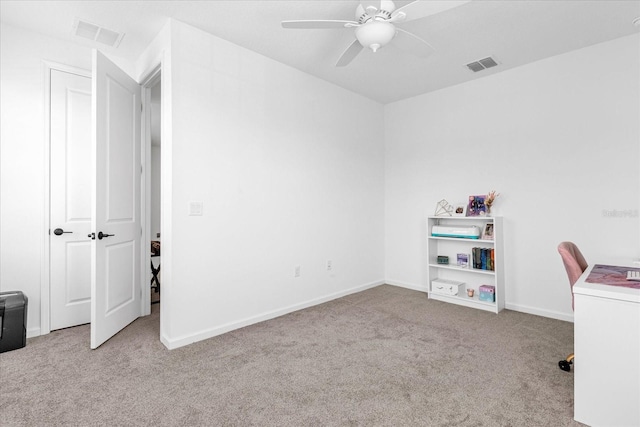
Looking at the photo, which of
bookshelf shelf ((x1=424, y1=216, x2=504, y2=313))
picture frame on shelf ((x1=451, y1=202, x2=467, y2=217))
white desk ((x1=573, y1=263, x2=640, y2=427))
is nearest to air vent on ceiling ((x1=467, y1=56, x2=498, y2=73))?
picture frame on shelf ((x1=451, y1=202, x2=467, y2=217))

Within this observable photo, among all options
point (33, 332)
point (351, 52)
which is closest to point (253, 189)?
point (351, 52)

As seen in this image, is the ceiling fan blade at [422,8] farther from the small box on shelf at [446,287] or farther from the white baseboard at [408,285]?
the white baseboard at [408,285]

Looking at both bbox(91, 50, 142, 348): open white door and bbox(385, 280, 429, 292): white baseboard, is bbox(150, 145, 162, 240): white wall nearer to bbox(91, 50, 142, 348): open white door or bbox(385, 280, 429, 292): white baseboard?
bbox(91, 50, 142, 348): open white door

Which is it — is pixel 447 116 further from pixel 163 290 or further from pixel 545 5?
pixel 163 290

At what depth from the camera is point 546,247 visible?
3.26 metres

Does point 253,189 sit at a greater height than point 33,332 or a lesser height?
greater

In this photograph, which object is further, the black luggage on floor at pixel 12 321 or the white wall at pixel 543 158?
the white wall at pixel 543 158

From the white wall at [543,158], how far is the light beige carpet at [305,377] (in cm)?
78

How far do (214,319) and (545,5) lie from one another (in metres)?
3.63

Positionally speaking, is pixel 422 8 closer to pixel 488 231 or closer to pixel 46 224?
pixel 488 231

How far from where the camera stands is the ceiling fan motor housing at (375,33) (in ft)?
6.87

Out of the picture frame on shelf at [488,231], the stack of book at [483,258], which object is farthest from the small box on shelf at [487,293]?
the picture frame on shelf at [488,231]

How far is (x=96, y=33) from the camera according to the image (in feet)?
9.00

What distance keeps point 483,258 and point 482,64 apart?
209cm
